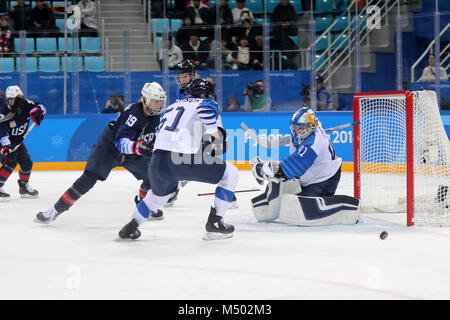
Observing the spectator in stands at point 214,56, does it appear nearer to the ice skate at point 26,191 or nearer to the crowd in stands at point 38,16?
the crowd in stands at point 38,16

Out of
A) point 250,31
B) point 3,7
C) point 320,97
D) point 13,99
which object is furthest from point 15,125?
point 3,7

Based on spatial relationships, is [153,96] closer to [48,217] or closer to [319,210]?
[48,217]

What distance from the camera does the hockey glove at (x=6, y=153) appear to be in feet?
22.3

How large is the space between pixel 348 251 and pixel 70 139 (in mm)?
6458

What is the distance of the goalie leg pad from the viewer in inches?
195

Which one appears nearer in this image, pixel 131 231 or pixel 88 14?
pixel 131 231

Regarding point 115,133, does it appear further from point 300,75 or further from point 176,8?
point 176,8

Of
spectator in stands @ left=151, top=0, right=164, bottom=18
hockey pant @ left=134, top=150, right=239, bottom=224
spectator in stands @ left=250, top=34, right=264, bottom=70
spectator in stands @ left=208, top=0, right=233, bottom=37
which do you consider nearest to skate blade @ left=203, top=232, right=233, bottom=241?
hockey pant @ left=134, top=150, right=239, bottom=224

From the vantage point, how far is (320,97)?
371 inches

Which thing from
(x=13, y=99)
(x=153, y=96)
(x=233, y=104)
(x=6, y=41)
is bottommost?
(x=233, y=104)

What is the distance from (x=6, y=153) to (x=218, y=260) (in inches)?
149
